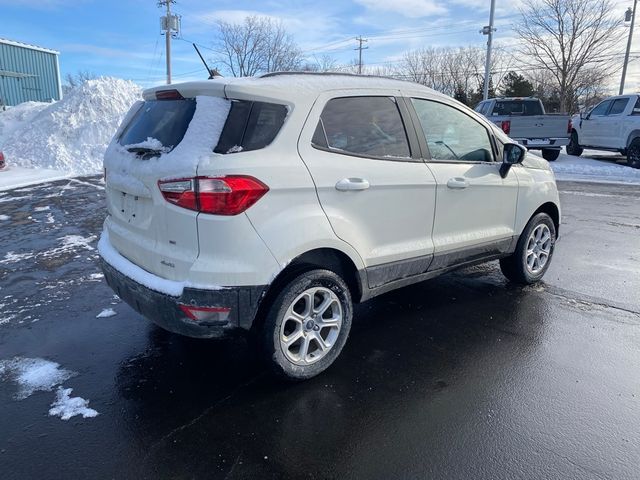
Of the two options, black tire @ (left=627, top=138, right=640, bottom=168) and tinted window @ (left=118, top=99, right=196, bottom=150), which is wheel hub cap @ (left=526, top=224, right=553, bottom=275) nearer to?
tinted window @ (left=118, top=99, right=196, bottom=150)

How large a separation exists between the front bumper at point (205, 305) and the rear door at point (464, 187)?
5.66 feet

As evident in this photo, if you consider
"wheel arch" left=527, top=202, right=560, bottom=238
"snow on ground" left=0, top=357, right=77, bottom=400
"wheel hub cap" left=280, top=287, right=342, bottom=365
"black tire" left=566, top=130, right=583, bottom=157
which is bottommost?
"snow on ground" left=0, top=357, right=77, bottom=400

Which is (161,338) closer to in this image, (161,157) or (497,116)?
(161,157)

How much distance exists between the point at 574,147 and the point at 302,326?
61.7 feet

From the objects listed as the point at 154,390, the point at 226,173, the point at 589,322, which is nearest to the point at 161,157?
the point at 226,173

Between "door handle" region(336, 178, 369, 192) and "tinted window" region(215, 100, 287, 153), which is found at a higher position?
"tinted window" region(215, 100, 287, 153)

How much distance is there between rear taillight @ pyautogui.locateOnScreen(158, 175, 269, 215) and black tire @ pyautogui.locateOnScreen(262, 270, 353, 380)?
62 cm

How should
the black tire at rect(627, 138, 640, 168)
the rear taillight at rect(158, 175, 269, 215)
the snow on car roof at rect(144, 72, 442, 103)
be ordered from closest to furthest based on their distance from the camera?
the rear taillight at rect(158, 175, 269, 215) → the snow on car roof at rect(144, 72, 442, 103) → the black tire at rect(627, 138, 640, 168)

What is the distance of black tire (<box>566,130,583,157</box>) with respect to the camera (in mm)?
18094

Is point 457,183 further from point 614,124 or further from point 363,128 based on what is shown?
point 614,124

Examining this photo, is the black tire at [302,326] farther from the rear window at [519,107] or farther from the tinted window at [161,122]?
the rear window at [519,107]

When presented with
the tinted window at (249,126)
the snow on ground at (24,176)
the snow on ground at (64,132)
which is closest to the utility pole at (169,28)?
the snow on ground at (64,132)

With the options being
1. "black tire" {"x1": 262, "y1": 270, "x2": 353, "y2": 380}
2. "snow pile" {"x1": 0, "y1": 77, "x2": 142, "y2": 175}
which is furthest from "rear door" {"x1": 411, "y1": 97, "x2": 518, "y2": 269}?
"snow pile" {"x1": 0, "y1": 77, "x2": 142, "y2": 175}

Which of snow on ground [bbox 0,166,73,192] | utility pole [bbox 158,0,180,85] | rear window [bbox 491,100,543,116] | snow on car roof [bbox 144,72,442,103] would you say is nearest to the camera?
snow on car roof [bbox 144,72,442,103]
